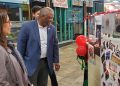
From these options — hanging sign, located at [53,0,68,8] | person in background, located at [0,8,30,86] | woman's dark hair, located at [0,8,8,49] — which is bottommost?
person in background, located at [0,8,30,86]

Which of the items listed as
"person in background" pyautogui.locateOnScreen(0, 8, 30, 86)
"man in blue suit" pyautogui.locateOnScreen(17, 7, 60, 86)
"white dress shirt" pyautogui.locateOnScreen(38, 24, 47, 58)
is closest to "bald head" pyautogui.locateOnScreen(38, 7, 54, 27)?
"man in blue suit" pyautogui.locateOnScreen(17, 7, 60, 86)

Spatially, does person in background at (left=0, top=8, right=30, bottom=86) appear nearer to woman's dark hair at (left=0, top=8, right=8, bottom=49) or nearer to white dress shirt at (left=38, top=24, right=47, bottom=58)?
woman's dark hair at (left=0, top=8, right=8, bottom=49)

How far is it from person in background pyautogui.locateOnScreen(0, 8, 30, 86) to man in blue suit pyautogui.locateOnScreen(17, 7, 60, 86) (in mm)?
1342

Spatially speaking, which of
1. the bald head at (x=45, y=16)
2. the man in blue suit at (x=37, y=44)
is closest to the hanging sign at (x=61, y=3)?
the man in blue suit at (x=37, y=44)

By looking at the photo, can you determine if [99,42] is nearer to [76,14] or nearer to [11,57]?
[11,57]

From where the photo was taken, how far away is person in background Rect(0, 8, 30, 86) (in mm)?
2525

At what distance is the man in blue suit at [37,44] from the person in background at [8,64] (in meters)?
1.34

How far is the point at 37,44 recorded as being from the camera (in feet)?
13.6

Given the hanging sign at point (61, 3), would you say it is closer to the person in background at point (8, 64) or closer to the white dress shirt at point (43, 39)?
the white dress shirt at point (43, 39)

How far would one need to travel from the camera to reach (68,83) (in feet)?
21.8

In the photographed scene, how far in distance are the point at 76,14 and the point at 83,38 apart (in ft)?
Result: 36.3

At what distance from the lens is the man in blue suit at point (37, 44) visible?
4.16m

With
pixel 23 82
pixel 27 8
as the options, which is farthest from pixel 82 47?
pixel 27 8

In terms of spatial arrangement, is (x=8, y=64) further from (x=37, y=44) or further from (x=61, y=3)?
(x=61, y=3)
